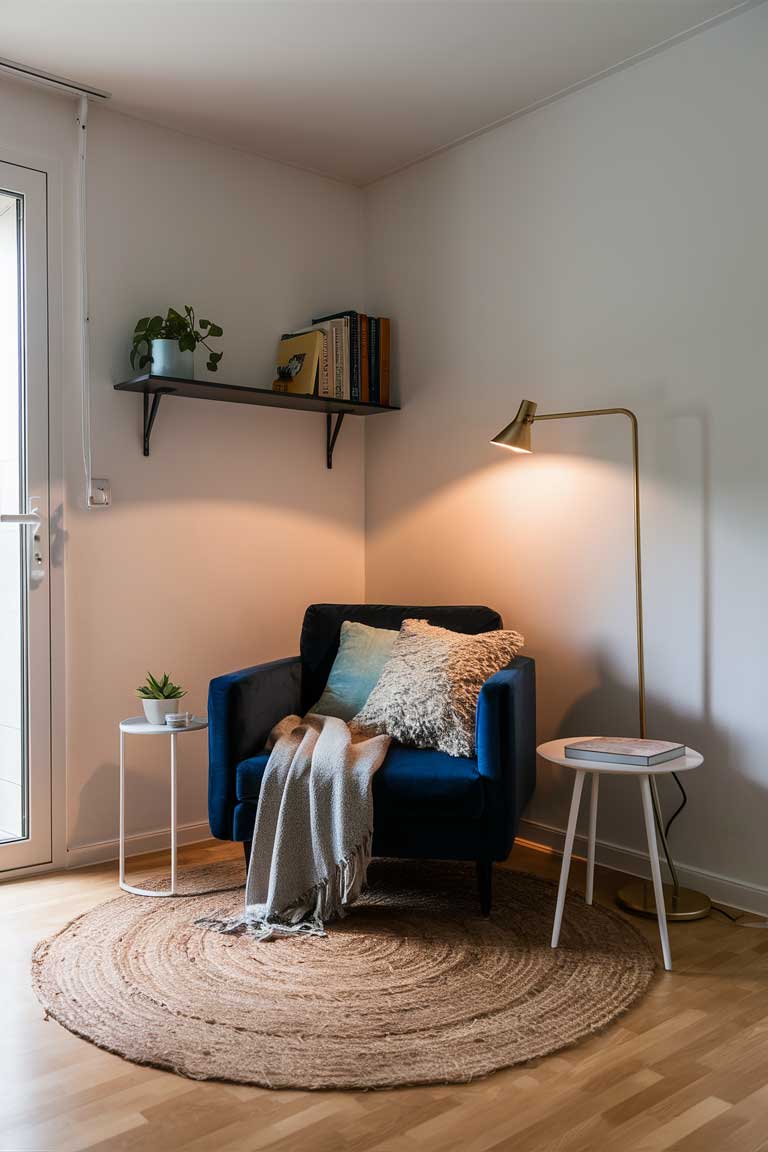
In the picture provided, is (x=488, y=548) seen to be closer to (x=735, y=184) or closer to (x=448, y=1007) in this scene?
(x=735, y=184)

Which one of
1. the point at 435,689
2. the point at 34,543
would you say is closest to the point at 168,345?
the point at 34,543

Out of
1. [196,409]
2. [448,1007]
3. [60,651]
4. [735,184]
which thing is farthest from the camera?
[196,409]

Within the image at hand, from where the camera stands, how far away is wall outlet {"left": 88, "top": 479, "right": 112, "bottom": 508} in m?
3.23

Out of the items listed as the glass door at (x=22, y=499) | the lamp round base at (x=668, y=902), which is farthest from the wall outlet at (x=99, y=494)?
the lamp round base at (x=668, y=902)

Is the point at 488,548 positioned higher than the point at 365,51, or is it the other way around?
the point at 365,51

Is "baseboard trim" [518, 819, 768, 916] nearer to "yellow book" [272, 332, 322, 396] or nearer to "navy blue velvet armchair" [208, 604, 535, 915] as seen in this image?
"navy blue velvet armchair" [208, 604, 535, 915]

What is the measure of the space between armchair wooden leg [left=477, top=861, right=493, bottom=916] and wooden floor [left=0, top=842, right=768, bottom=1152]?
22.9 inches

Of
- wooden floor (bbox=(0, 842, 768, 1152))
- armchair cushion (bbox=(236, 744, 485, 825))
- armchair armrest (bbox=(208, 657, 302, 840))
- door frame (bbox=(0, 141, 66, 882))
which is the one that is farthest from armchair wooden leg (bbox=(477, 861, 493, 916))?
door frame (bbox=(0, 141, 66, 882))

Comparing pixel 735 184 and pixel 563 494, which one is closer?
pixel 735 184

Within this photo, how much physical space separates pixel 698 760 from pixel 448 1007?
906 millimetres

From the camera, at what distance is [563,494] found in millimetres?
3275

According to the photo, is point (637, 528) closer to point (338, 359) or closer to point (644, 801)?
point (644, 801)

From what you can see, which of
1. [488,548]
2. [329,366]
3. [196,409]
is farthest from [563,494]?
[196,409]

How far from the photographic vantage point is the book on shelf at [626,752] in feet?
8.04
